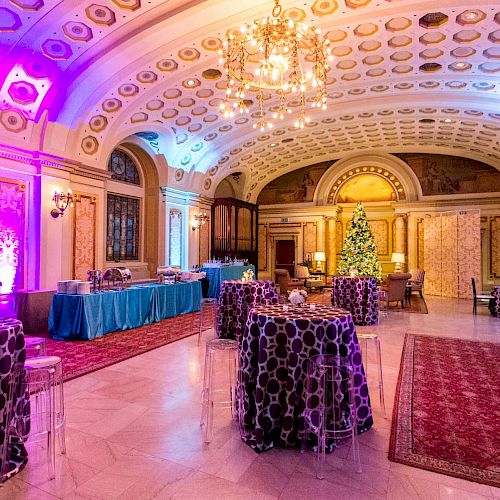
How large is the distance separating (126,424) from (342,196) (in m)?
13.7

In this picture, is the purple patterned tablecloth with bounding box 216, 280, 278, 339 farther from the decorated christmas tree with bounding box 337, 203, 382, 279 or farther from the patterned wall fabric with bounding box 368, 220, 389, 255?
the patterned wall fabric with bounding box 368, 220, 389, 255

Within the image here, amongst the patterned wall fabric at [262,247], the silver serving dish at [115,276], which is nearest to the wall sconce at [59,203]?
the silver serving dish at [115,276]

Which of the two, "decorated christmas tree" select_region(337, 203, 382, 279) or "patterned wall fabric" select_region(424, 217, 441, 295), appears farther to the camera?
"patterned wall fabric" select_region(424, 217, 441, 295)

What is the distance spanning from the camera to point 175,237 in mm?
11320

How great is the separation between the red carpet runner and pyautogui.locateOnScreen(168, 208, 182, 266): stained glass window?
4260 millimetres

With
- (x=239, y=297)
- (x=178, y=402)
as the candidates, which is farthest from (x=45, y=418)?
(x=239, y=297)

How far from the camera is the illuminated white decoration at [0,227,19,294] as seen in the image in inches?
255

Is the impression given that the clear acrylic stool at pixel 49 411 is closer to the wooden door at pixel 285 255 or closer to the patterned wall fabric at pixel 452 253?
the patterned wall fabric at pixel 452 253

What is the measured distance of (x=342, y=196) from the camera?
15.4m

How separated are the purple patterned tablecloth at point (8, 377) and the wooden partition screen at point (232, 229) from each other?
10.9m

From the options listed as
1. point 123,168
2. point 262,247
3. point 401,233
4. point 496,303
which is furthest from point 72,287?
point 401,233

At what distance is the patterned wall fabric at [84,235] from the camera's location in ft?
25.5

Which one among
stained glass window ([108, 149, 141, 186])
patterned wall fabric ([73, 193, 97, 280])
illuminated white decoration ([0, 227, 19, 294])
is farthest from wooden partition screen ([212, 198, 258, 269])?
illuminated white decoration ([0, 227, 19, 294])

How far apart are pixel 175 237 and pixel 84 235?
354 cm
